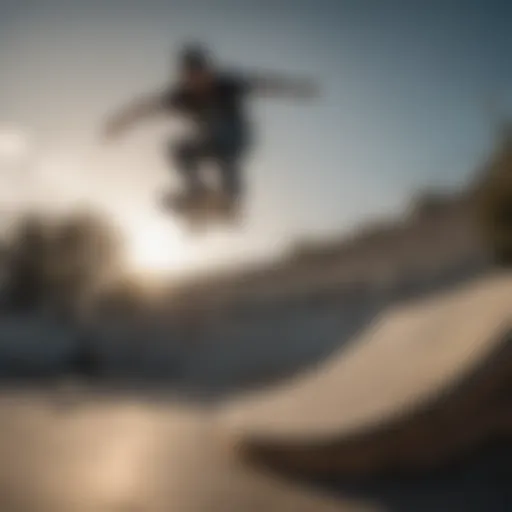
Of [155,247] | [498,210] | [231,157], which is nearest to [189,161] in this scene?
[231,157]

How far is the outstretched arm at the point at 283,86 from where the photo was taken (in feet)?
5.73

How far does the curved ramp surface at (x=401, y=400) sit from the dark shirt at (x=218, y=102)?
2.51ft

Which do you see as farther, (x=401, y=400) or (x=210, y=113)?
(x=210, y=113)

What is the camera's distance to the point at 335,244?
1.66 meters

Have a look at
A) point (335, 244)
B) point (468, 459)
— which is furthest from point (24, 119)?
point (468, 459)

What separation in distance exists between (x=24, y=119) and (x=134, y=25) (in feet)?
1.46

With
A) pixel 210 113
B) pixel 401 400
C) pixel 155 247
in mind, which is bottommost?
pixel 401 400

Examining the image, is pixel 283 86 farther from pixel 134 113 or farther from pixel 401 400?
pixel 401 400

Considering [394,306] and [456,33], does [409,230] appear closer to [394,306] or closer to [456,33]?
[394,306]

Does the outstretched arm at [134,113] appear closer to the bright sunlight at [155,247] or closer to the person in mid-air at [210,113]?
the person in mid-air at [210,113]

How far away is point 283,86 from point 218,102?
0.67ft

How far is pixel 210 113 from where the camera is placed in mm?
1739

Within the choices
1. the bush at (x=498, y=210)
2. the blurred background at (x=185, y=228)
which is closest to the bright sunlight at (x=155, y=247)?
the blurred background at (x=185, y=228)

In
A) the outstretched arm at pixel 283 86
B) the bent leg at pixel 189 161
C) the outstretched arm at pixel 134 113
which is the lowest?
the bent leg at pixel 189 161
